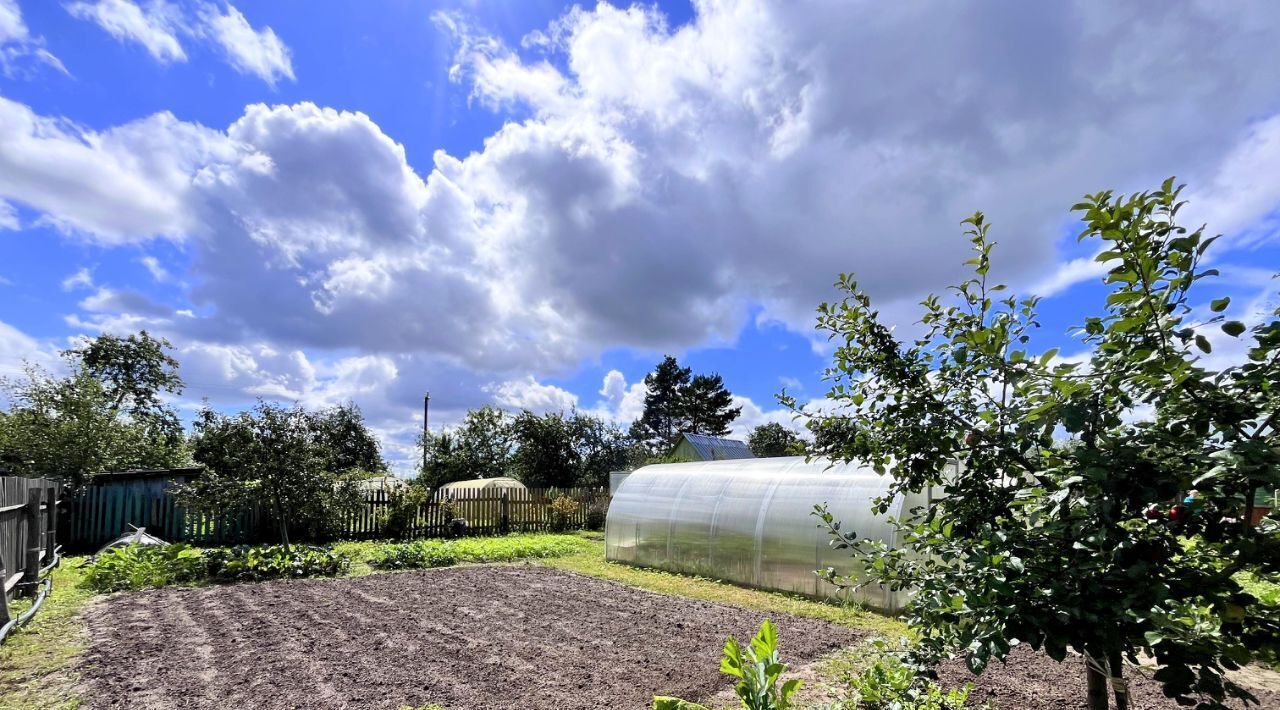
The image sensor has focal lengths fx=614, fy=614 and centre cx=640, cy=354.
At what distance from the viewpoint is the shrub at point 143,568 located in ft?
28.9

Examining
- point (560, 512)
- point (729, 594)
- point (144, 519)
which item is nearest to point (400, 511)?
point (560, 512)

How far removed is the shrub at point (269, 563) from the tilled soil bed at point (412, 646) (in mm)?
654

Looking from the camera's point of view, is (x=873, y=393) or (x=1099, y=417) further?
(x=873, y=393)

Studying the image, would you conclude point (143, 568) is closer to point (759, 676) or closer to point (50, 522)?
point (50, 522)

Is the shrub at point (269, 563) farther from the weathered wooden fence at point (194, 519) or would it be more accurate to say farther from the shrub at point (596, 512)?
the shrub at point (596, 512)

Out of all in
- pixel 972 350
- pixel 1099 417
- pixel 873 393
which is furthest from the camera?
pixel 873 393

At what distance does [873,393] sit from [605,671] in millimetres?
4264

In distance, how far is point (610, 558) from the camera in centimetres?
1291

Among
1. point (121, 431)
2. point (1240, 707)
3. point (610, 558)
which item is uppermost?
point (121, 431)

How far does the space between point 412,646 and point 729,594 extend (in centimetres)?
479

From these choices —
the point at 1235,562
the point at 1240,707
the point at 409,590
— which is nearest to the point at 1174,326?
the point at 1235,562

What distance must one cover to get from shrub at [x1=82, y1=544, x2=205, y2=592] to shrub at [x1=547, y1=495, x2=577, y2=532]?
10009 mm

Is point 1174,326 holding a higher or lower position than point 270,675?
higher

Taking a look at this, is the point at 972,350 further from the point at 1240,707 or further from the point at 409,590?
the point at 409,590
